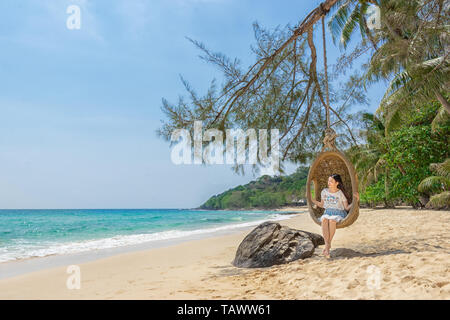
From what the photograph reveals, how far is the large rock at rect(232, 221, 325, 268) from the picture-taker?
340 cm

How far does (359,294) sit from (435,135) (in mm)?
10689

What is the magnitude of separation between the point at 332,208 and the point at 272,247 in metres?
0.76

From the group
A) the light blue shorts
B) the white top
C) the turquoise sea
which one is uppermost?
the white top

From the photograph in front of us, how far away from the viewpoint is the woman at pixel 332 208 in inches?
129

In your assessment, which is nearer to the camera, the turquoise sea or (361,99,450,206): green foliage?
the turquoise sea

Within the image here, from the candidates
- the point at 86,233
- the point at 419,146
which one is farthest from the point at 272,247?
the point at 86,233

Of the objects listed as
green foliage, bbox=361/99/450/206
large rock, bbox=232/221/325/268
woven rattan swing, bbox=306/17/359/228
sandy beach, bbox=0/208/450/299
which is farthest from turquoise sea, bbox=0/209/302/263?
green foliage, bbox=361/99/450/206

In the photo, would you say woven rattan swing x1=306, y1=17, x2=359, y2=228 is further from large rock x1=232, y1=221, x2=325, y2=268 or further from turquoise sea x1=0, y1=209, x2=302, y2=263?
turquoise sea x1=0, y1=209, x2=302, y2=263

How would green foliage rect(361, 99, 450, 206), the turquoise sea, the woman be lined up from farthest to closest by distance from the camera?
green foliage rect(361, 99, 450, 206) → the turquoise sea → the woman

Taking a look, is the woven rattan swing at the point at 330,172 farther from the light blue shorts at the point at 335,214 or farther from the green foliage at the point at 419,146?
the green foliage at the point at 419,146

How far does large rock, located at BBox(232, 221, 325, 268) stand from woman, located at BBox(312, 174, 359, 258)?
27 cm

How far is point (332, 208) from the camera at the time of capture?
3.37 m
